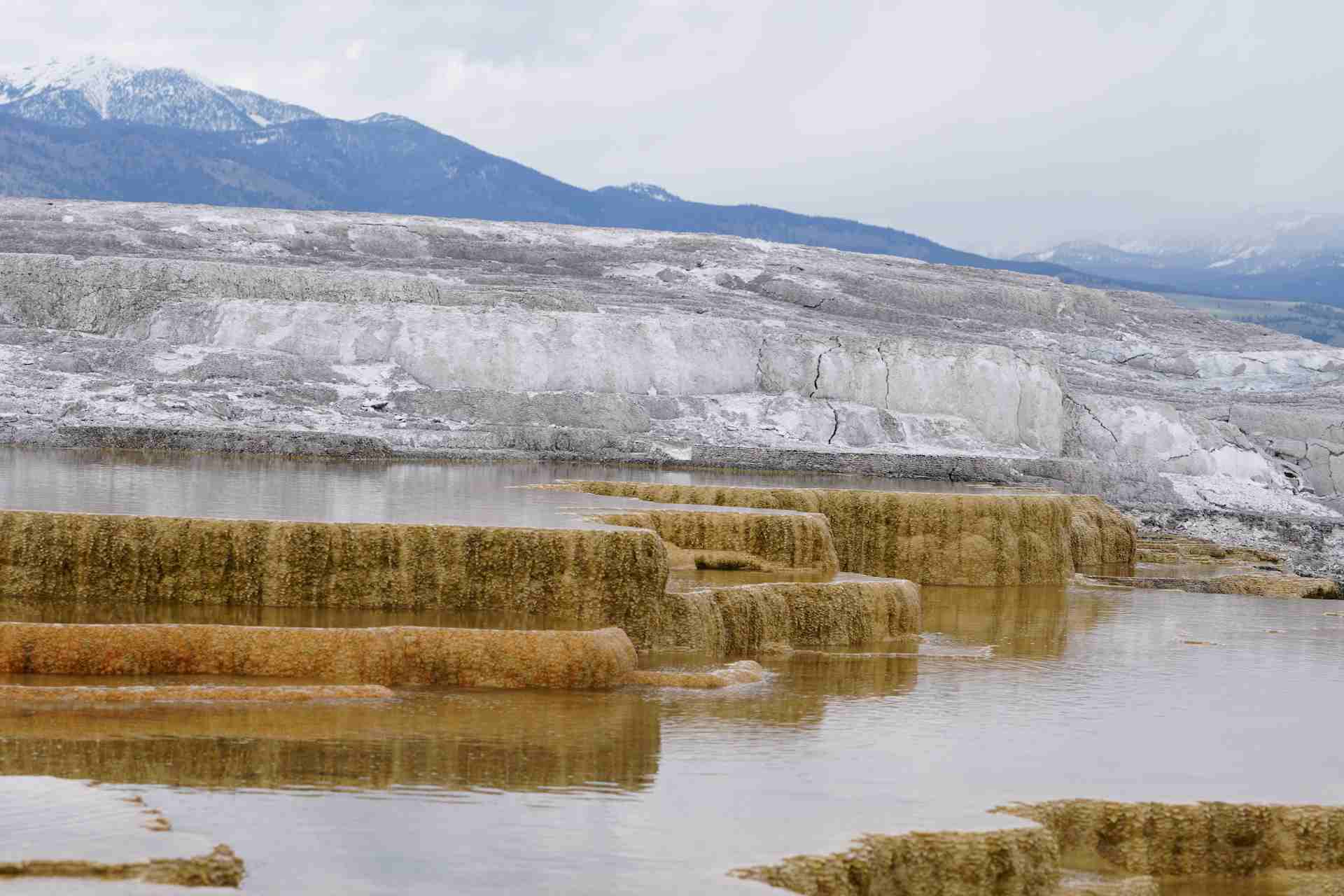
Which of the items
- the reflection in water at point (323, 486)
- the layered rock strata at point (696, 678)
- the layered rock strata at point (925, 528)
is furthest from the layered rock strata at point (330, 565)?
the layered rock strata at point (925, 528)

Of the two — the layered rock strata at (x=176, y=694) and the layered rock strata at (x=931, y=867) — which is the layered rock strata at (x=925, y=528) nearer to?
the layered rock strata at (x=176, y=694)

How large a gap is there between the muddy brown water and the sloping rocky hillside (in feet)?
49.4

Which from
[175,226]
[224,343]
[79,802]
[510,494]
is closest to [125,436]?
[224,343]

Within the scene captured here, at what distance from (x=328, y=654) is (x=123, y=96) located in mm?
188432

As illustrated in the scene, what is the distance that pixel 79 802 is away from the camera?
8.17 metres

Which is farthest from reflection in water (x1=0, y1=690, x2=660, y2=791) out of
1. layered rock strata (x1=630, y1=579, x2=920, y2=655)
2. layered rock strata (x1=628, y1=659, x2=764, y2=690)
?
layered rock strata (x1=630, y1=579, x2=920, y2=655)

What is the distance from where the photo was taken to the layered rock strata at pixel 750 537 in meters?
18.5

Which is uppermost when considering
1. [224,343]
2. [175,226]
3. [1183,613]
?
[175,226]

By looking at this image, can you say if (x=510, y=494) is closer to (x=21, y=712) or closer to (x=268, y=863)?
→ (x=21, y=712)

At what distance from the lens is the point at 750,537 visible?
18562 mm

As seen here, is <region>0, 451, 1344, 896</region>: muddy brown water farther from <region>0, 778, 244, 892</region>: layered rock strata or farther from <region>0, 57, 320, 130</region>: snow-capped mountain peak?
<region>0, 57, 320, 130</region>: snow-capped mountain peak

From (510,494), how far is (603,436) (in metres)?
12.3

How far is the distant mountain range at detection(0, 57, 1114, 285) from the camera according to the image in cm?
16412

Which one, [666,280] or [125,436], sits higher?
[666,280]
